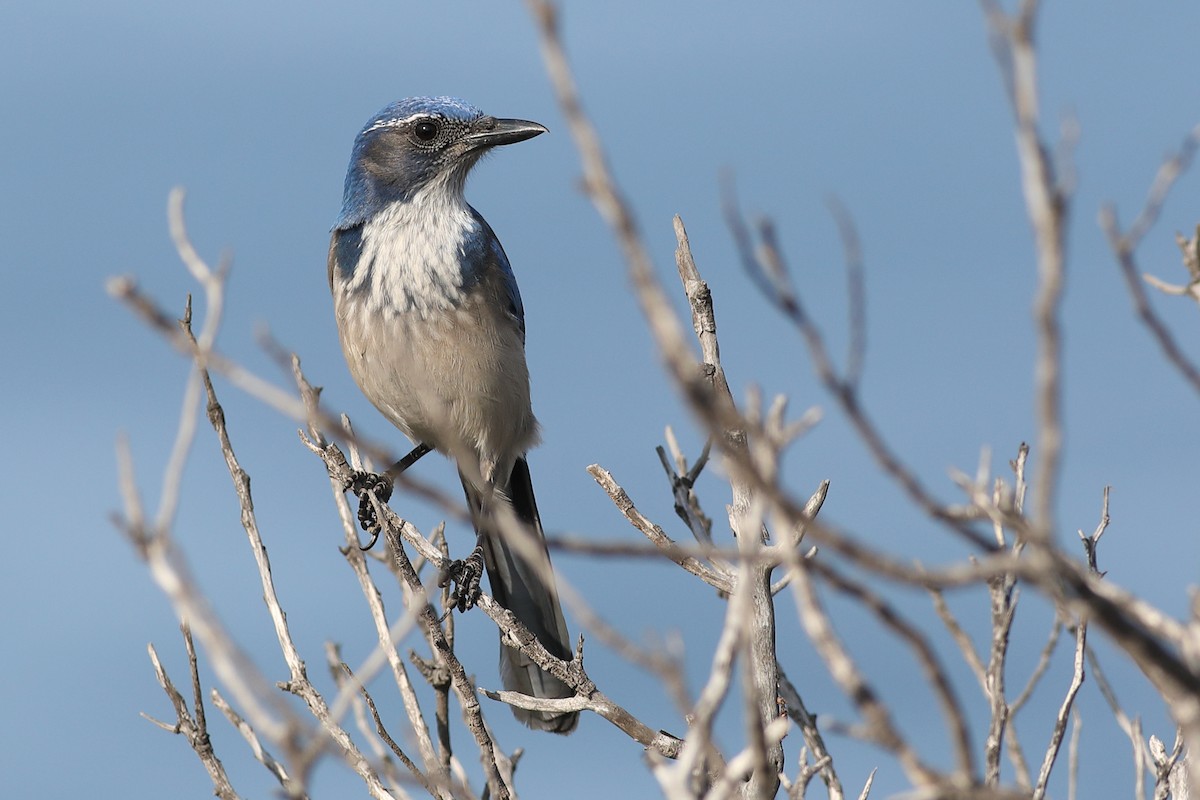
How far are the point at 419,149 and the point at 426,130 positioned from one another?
0.43 feet

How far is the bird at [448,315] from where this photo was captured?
5.95 meters

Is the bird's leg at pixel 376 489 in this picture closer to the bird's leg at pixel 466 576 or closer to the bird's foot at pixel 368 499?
the bird's foot at pixel 368 499

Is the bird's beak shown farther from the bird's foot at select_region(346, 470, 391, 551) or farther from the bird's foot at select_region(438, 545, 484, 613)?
the bird's foot at select_region(438, 545, 484, 613)

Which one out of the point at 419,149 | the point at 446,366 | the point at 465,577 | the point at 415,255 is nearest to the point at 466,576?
the point at 465,577

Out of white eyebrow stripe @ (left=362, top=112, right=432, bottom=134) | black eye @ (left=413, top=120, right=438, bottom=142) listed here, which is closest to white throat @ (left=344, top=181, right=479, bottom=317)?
black eye @ (left=413, top=120, right=438, bottom=142)

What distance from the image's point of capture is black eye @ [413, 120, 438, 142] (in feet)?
21.7

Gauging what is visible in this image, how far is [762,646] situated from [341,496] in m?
1.65

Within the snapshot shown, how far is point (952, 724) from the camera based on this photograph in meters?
1.52

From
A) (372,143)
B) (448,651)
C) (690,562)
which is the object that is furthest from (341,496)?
(372,143)

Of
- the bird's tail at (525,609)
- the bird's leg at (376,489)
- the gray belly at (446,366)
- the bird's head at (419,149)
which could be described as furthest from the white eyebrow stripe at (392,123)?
the bird's tail at (525,609)

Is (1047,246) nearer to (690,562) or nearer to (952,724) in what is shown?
(952,724)

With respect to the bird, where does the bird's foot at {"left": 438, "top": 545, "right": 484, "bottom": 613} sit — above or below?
below

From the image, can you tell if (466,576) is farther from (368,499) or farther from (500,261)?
(500,261)

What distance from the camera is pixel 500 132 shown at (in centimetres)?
654
